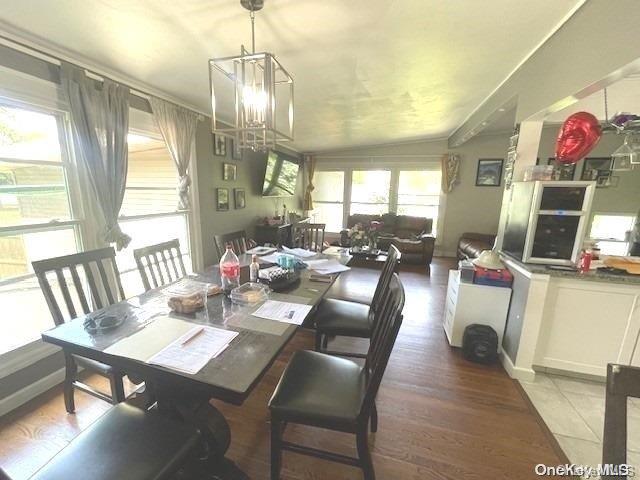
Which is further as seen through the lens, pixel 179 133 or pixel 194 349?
pixel 179 133

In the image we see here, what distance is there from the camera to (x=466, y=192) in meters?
5.77

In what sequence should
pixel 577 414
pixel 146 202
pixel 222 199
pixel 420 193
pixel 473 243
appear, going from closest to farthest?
1. pixel 577 414
2. pixel 146 202
3. pixel 222 199
4. pixel 473 243
5. pixel 420 193

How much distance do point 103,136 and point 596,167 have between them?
6.76 m

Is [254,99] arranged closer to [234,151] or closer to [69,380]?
[69,380]

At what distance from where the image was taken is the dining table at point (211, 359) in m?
0.90

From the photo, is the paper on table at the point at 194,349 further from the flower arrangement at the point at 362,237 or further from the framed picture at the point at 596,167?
the framed picture at the point at 596,167

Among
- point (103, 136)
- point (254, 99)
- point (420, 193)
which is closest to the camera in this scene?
point (254, 99)

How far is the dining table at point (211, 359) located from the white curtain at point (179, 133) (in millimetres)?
1602

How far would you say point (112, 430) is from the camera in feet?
3.21

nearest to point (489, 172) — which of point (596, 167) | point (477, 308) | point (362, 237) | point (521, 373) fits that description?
point (596, 167)

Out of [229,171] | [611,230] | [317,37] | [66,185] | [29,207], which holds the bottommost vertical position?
[611,230]

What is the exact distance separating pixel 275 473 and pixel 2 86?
8.36 ft

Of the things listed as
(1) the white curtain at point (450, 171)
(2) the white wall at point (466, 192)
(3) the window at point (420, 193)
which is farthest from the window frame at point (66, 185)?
(1) the white curtain at point (450, 171)

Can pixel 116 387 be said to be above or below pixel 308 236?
below
